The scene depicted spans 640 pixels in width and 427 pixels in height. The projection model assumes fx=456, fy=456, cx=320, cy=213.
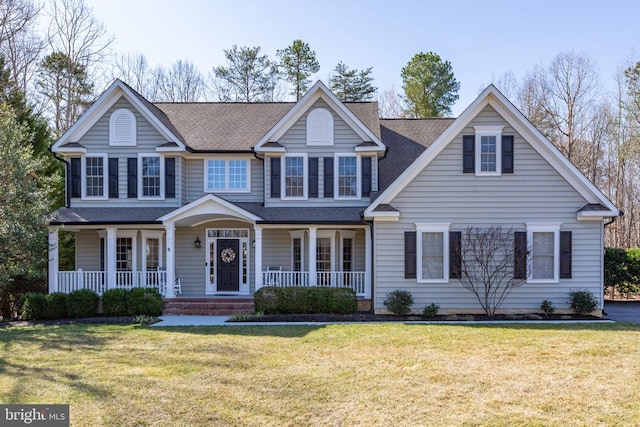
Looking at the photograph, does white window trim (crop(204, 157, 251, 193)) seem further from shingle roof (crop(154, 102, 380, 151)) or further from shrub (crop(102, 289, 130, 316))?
shrub (crop(102, 289, 130, 316))

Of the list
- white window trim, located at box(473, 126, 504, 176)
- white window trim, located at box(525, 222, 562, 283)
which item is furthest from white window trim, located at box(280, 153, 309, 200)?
white window trim, located at box(525, 222, 562, 283)

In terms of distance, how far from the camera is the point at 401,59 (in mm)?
34938

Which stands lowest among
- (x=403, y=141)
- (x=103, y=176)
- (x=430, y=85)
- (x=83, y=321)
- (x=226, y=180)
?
(x=83, y=321)

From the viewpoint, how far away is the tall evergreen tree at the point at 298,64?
3509 centimetres

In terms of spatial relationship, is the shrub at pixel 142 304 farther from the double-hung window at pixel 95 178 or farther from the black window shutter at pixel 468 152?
the black window shutter at pixel 468 152

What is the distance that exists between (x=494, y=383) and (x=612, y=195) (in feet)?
109

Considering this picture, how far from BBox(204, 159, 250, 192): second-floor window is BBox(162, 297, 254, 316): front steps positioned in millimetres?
4525

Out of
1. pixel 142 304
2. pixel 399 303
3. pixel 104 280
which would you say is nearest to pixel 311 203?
pixel 399 303

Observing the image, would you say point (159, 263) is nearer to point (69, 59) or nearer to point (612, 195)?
point (69, 59)

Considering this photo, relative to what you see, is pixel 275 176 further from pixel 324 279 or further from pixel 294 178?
pixel 324 279

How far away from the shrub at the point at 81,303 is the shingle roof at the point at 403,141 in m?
10.5

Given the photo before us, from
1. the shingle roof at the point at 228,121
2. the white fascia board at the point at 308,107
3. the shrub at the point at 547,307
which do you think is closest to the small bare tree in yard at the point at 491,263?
the shrub at the point at 547,307

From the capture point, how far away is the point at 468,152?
46.3 feet

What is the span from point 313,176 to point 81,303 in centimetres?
872
